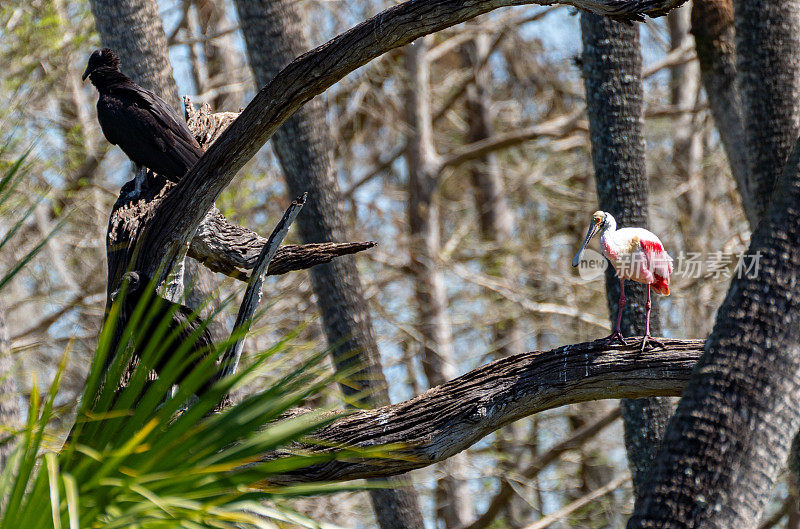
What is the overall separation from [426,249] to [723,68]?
5464 millimetres

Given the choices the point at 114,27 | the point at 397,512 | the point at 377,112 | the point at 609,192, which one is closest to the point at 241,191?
the point at 377,112

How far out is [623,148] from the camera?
485 cm

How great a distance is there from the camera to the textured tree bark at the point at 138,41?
17.5 ft

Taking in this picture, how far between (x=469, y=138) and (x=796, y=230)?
11292mm

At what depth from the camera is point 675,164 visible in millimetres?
12000

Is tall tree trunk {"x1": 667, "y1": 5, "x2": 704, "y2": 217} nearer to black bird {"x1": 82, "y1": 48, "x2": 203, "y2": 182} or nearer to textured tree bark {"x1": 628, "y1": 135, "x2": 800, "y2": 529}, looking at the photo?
black bird {"x1": 82, "y1": 48, "x2": 203, "y2": 182}

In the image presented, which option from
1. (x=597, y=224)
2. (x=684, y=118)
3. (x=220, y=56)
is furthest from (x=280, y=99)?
(x=684, y=118)

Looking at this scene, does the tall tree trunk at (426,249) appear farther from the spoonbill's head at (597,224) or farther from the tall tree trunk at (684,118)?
the spoonbill's head at (597,224)

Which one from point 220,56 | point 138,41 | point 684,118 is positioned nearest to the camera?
point 138,41

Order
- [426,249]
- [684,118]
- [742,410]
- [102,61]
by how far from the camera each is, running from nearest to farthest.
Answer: [742,410]
[102,61]
[426,249]
[684,118]

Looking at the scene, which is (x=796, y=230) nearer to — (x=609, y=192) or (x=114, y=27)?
(x=609, y=192)

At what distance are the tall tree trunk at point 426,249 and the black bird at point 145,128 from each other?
6348 millimetres

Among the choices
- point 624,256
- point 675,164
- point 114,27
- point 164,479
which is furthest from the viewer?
point 675,164

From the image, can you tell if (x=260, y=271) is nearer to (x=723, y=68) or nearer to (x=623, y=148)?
(x=623, y=148)
